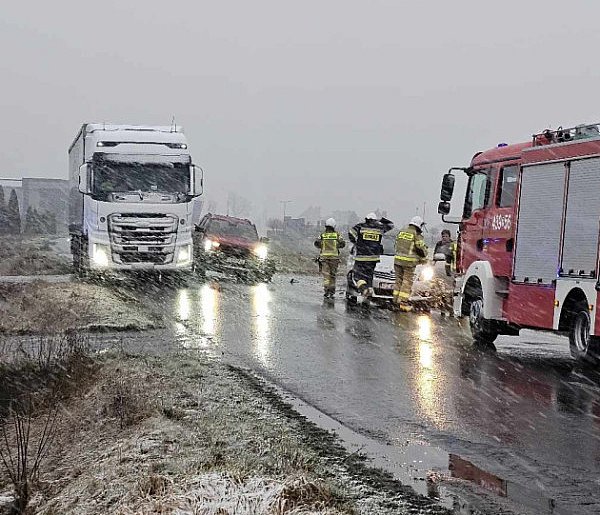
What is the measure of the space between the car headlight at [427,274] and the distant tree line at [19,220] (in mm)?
63104

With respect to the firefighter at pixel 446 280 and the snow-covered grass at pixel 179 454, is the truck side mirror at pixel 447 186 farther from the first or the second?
the snow-covered grass at pixel 179 454

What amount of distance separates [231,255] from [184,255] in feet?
11.4

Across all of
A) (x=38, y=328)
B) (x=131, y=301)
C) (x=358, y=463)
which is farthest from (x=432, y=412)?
(x=131, y=301)

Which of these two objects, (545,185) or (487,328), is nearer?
(545,185)

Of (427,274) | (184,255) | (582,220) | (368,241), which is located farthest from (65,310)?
(427,274)

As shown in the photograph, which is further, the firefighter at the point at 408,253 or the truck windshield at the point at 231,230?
the truck windshield at the point at 231,230

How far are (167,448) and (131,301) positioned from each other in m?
11.4

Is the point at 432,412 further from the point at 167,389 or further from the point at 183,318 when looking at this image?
the point at 183,318

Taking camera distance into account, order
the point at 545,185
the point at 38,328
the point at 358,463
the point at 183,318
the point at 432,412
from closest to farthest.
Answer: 1. the point at 358,463
2. the point at 432,412
3. the point at 545,185
4. the point at 38,328
5. the point at 183,318

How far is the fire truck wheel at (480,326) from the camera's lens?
12.9m

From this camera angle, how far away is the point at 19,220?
267 ft

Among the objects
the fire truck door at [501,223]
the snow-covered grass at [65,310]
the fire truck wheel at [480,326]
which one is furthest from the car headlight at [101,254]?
the fire truck door at [501,223]

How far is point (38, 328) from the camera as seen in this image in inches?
501

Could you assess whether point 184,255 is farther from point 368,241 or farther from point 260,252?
point 368,241
